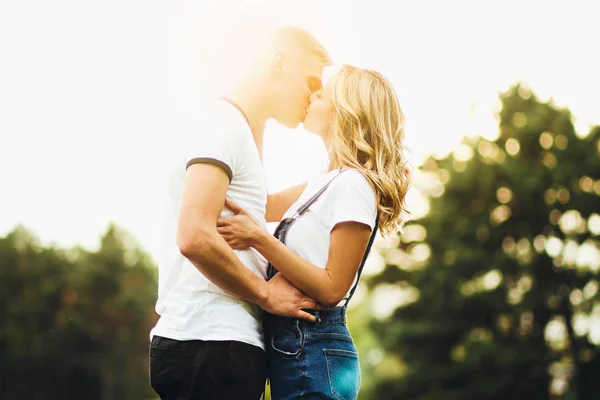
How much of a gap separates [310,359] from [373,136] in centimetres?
95

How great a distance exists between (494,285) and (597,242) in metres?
3.24

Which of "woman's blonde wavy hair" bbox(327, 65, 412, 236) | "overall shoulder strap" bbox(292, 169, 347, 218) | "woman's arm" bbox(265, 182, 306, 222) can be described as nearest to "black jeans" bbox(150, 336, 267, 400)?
"overall shoulder strap" bbox(292, 169, 347, 218)

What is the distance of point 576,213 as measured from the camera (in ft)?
71.2

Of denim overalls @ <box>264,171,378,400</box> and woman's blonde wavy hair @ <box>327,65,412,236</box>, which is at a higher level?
woman's blonde wavy hair @ <box>327,65,412,236</box>

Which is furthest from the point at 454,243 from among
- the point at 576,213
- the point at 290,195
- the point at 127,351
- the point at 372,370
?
the point at 127,351

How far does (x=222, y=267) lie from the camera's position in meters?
2.50

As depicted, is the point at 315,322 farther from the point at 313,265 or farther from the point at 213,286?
the point at 213,286

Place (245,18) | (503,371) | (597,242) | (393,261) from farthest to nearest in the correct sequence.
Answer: (393,261) < (597,242) < (503,371) < (245,18)

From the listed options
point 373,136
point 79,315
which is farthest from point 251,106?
point 79,315

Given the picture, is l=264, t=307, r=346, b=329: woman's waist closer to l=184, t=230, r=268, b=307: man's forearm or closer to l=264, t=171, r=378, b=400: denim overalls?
l=264, t=171, r=378, b=400: denim overalls

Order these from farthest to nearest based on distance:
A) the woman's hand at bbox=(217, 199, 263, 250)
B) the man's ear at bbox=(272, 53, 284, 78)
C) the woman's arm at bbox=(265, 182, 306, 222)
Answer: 1. the woman's arm at bbox=(265, 182, 306, 222)
2. the man's ear at bbox=(272, 53, 284, 78)
3. the woman's hand at bbox=(217, 199, 263, 250)

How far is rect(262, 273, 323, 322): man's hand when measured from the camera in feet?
8.71

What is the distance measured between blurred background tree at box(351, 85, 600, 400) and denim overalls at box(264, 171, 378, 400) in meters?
18.4

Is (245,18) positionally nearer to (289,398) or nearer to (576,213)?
(289,398)
